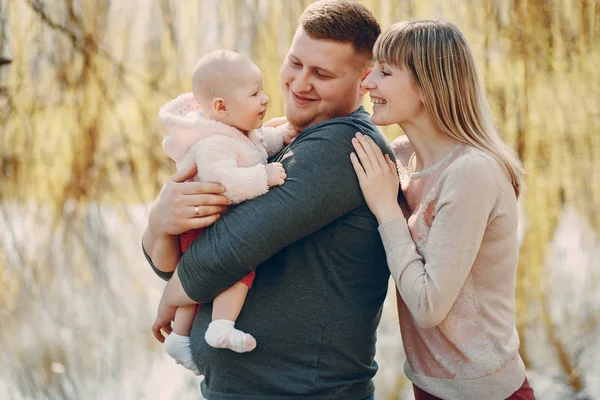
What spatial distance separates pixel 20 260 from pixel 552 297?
7.91 ft

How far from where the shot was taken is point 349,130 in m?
1.71

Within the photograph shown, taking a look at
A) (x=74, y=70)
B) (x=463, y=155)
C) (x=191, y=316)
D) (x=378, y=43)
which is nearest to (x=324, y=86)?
(x=378, y=43)

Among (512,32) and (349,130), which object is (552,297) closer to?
(512,32)

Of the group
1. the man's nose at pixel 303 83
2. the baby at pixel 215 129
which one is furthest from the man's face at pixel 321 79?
the baby at pixel 215 129

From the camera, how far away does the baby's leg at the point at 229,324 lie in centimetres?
162

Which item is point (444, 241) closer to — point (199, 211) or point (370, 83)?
point (370, 83)

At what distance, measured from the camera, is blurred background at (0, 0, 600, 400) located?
10.5 feet

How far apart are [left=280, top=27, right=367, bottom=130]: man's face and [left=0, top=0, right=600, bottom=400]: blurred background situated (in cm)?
125

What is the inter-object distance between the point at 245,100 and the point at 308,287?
1.62 feet

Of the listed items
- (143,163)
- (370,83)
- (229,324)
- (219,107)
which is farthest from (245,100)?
(143,163)

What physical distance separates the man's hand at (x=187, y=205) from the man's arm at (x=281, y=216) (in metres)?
0.04

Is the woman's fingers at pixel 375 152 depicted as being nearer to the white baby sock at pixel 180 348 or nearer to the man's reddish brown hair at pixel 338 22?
the man's reddish brown hair at pixel 338 22

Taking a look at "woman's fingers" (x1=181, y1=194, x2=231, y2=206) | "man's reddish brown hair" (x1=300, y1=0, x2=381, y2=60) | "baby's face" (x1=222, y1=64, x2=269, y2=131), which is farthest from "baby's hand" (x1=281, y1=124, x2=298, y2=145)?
"woman's fingers" (x1=181, y1=194, x2=231, y2=206)

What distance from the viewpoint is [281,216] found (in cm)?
156
